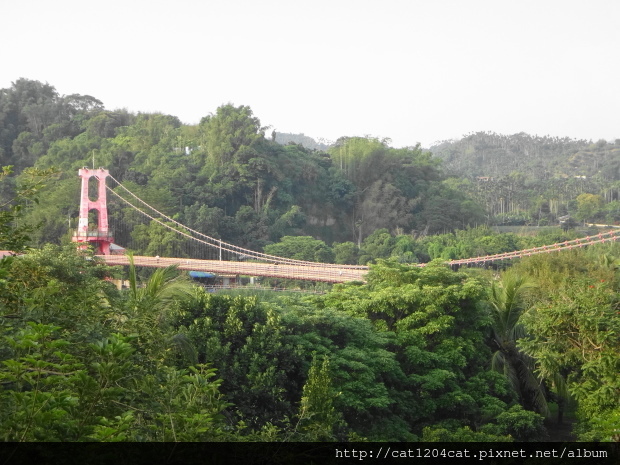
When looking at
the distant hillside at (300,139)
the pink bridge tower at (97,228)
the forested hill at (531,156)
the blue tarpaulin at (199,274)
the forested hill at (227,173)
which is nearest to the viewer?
the pink bridge tower at (97,228)

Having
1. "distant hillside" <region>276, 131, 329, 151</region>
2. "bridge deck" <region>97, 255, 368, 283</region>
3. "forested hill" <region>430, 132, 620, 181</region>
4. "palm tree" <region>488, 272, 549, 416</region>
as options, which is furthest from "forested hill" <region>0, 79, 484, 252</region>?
"distant hillside" <region>276, 131, 329, 151</region>

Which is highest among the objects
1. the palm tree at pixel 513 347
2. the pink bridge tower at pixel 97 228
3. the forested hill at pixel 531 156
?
the forested hill at pixel 531 156

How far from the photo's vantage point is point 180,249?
31062 millimetres

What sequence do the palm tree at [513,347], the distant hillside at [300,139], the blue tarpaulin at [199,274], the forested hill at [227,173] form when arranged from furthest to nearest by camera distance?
the distant hillside at [300,139] → the forested hill at [227,173] → the blue tarpaulin at [199,274] → the palm tree at [513,347]

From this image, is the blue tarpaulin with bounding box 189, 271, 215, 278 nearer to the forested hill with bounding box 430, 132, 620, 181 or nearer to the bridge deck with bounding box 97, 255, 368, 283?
the bridge deck with bounding box 97, 255, 368, 283

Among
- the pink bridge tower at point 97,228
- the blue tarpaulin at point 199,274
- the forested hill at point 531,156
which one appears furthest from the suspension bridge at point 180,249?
the forested hill at point 531,156

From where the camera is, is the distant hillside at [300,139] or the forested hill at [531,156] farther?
the distant hillside at [300,139]

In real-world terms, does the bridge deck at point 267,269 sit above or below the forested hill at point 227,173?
below

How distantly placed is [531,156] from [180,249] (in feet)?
213

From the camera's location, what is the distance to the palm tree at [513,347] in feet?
43.5

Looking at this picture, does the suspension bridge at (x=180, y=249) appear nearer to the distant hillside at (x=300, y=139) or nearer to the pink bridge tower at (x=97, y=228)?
the pink bridge tower at (x=97, y=228)

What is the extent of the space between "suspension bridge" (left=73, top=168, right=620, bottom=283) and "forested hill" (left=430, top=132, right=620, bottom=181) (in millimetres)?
45492

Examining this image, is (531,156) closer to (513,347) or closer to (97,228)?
(97,228)

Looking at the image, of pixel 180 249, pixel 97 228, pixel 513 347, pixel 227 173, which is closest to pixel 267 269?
pixel 97 228
